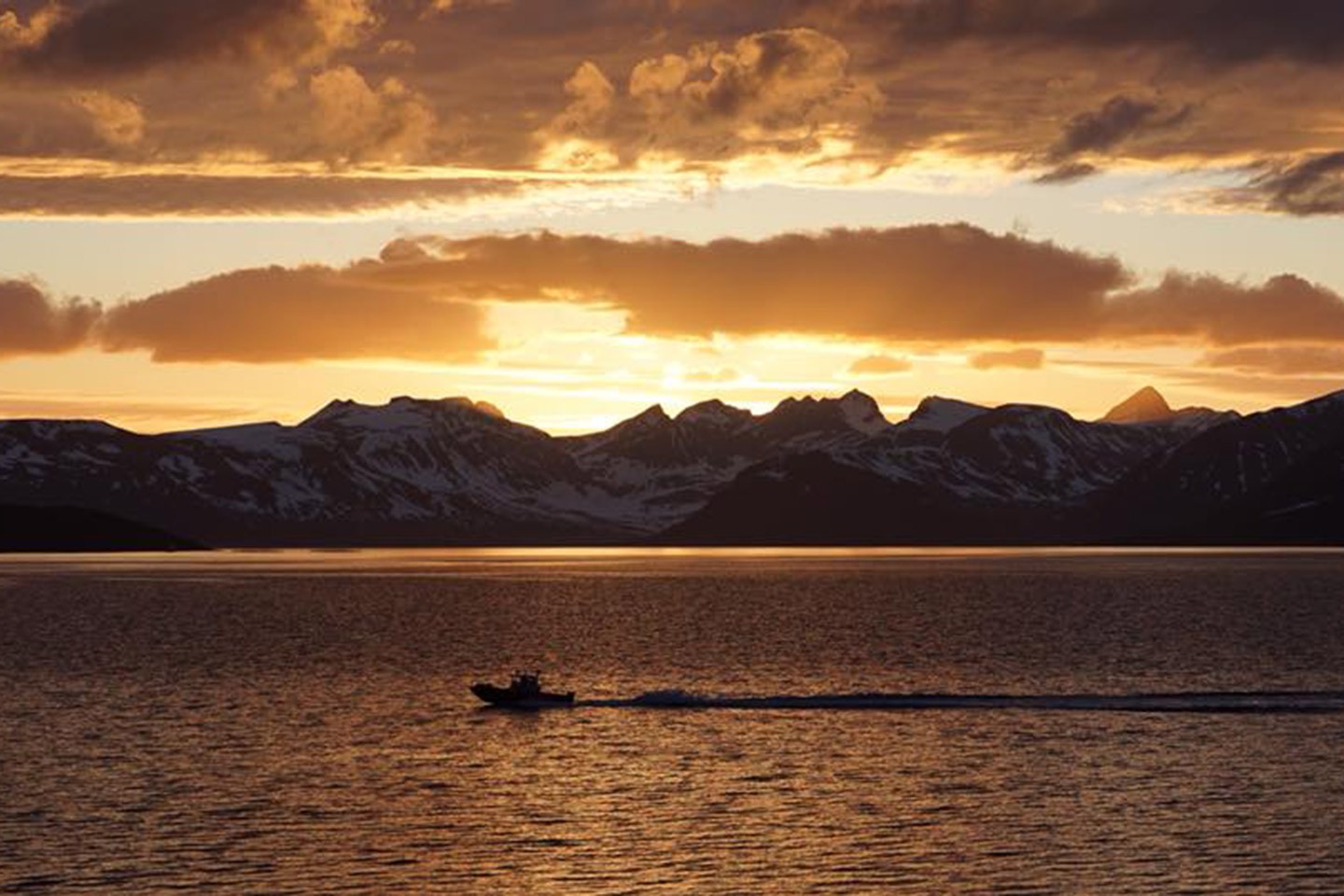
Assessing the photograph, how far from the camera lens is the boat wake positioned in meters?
127

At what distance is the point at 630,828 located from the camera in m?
82.9

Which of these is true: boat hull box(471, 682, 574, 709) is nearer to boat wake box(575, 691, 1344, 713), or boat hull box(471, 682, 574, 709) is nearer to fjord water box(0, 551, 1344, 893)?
boat wake box(575, 691, 1344, 713)

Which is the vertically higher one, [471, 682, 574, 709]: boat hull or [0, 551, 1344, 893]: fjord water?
[471, 682, 574, 709]: boat hull

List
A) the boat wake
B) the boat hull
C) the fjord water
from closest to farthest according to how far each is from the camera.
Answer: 1. the fjord water
2. the boat wake
3. the boat hull

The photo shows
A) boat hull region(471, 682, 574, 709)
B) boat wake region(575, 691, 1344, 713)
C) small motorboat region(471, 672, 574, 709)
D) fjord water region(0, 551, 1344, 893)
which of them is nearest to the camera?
fjord water region(0, 551, 1344, 893)

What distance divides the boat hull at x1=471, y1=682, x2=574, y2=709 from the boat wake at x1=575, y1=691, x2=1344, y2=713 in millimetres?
1419

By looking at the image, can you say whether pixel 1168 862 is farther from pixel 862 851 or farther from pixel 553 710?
pixel 553 710

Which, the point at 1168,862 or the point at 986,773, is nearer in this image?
the point at 1168,862

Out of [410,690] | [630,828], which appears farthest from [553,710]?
[630,828]

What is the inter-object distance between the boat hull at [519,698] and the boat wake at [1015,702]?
142 cm

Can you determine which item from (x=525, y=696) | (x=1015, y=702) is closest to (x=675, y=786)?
(x=525, y=696)

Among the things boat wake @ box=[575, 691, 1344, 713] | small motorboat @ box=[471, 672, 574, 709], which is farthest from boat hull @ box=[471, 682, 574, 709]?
boat wake @ box=[575, 691, 1344, 713]

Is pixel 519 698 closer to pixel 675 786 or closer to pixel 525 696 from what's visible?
pixel 525 696

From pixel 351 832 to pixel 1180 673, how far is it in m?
94.7
